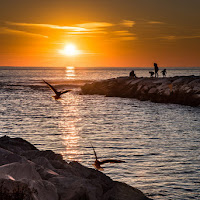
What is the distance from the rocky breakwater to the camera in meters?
46.3

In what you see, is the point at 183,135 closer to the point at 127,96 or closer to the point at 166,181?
the point at 166,181

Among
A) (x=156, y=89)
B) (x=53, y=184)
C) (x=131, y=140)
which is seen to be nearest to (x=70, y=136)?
(x=131, y=140)

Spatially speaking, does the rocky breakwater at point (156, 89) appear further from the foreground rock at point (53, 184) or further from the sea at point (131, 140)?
the foreground rock at point (53, 184)

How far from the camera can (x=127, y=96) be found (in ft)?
187

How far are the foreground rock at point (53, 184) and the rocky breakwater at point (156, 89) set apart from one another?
29879 mm

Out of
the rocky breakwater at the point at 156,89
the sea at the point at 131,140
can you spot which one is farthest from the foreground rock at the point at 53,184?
the rocky breakwater at the point at 156,89

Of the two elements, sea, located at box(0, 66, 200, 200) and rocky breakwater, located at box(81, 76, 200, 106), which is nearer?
sea, located at box(0, 66, 200, 200)

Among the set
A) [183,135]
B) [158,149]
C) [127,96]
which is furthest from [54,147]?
[127,96]

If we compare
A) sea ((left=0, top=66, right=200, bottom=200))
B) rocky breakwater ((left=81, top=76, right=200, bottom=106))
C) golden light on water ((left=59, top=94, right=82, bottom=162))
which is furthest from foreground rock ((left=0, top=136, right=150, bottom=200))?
rocky breakwater ((left=81, top=76, right=200, bottom=106))

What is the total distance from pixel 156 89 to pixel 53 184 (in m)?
43.5

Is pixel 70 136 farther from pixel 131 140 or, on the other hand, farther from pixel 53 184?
pixel 53 184

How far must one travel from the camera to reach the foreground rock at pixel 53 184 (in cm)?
840

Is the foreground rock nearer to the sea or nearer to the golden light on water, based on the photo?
the sea

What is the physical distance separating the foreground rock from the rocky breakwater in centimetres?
2988
